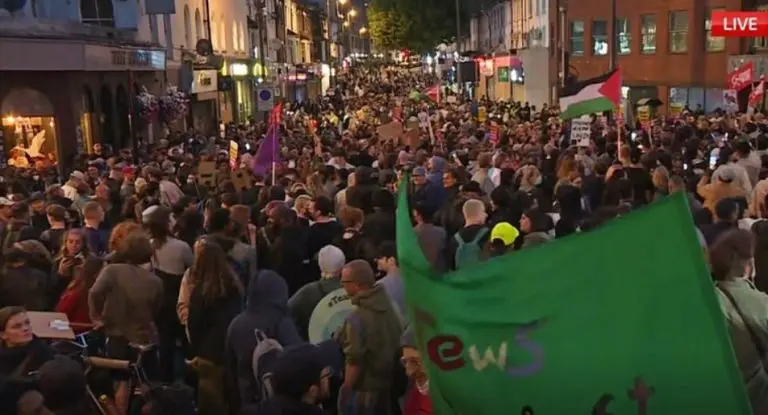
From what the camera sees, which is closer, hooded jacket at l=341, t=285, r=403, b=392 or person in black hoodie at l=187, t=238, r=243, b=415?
hooded jacket at l=341, t=285, r=403, b=392

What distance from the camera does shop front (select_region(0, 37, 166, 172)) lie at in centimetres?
2175

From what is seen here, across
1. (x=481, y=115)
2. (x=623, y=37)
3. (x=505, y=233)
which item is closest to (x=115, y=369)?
(x=505, y=233)

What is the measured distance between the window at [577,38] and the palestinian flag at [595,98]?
87.0 ft

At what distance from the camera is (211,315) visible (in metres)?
7.21

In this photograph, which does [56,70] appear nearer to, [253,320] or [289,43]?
[253,320]

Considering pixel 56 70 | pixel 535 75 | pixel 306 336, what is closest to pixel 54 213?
pixel 306 336

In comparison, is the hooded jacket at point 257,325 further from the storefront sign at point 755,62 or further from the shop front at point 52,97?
the storefront sign at point 755,62

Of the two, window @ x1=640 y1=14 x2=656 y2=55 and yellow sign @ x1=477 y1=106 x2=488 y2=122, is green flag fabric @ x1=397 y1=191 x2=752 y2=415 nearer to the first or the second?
yellow sign @ x1=477 y1=106 x2=488 y2=122

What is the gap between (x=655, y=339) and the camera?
12.1 ft

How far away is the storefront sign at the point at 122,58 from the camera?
22875 mm

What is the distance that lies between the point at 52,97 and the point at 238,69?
20.7 m

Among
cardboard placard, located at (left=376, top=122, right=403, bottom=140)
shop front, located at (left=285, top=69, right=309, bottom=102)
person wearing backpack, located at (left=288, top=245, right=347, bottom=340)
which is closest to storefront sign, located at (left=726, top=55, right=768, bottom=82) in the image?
cardboard placard, located at (left=376, top=122, right=403, bottom=140)

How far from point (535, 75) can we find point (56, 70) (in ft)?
89.7

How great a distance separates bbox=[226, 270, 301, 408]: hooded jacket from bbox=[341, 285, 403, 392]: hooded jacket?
0.54m
